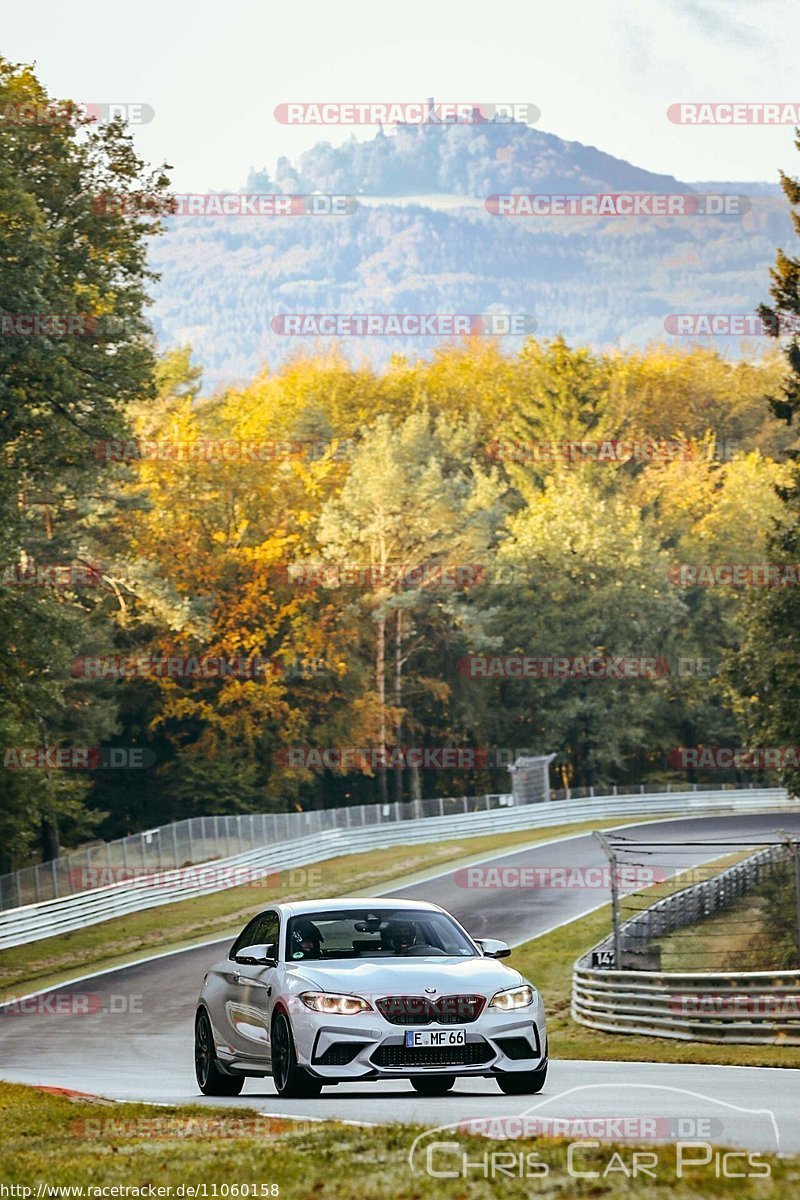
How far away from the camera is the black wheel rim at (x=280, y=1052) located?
1342cm

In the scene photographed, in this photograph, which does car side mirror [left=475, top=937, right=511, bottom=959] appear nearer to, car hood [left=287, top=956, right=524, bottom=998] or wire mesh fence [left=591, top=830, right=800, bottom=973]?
car hood [left=287, top=956, right=524, bottom=998]

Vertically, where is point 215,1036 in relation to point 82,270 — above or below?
below

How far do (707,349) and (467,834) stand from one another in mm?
64563

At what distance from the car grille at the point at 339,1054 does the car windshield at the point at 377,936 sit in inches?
39.8

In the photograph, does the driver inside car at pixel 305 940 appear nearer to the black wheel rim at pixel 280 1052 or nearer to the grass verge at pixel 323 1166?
the black wheel rim at pixel 280 1052

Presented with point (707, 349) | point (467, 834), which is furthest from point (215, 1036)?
point (707, 349)

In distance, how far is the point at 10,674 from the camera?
39.8 m

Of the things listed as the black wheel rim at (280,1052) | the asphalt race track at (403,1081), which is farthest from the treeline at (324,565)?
the black wheel rim at (280,1052)

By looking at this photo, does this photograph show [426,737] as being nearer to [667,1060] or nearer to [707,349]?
[707,349]

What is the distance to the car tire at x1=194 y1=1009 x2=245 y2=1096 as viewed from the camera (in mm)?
15172

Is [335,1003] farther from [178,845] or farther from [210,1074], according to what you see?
[178,845]

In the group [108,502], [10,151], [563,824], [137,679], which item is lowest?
A: [563,824]

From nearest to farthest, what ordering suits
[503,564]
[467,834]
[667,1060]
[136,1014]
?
[667,1060], [136,1014], [467,834], [503,564]

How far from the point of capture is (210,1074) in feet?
50.0
